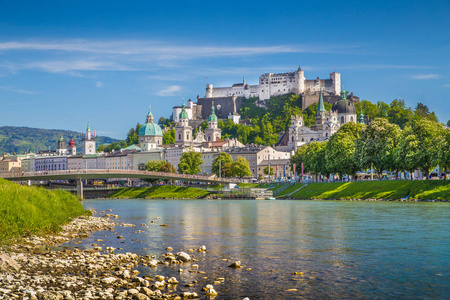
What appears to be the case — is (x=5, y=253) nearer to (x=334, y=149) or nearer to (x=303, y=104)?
(x=334, y=149)

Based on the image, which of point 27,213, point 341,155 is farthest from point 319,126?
point 27,213

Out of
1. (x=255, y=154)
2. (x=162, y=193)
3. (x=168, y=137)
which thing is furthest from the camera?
(x=168, y=137)

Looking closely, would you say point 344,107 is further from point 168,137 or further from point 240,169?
point 168,137

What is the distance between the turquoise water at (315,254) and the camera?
60.3 feet

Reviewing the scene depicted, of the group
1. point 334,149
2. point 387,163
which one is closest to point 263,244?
point 387,163

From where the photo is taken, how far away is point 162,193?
4299 inches

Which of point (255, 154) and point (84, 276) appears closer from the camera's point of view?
point (84, 276)

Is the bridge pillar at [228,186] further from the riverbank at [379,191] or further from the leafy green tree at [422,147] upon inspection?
the leafy green tree at [422,147]

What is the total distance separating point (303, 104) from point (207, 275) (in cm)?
17036

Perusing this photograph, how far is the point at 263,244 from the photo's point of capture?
2814cm

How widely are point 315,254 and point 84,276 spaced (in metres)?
10.1

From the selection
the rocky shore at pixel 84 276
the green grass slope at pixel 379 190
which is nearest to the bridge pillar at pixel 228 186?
the green grass slope at pixel 379 190

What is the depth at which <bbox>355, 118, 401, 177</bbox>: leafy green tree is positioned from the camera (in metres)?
71.5

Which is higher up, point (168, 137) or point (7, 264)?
point (168, 137)
